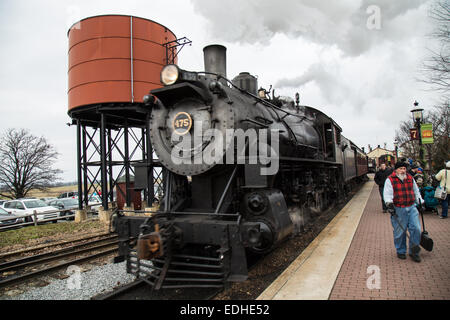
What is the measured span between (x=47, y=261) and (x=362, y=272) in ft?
21.8

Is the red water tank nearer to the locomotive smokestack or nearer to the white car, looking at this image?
the white car

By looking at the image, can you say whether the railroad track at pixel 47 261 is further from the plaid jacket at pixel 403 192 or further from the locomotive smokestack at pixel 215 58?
the plaid jacket at pixel 403 192

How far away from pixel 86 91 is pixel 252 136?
998 centimetres

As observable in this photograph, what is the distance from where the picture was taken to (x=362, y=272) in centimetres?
Answer: 439

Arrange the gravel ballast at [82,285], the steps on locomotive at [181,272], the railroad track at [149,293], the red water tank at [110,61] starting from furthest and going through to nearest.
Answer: the red water tank at [110,61]
the gravel ballast at [82,285]
the railroad track at [149,293]
the steps on locomotive at [181,272]

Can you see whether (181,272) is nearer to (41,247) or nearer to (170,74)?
(170,74)

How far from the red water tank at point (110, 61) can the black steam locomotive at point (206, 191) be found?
307 inches

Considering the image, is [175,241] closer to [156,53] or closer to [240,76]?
[240,76]

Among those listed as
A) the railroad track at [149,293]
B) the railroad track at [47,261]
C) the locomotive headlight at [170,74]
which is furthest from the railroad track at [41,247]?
the locomotive headlight at [170,74]

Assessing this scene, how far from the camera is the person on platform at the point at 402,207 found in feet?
16.4

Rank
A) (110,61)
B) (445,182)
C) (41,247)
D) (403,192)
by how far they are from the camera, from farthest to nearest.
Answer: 1. (110,61)
2. (445,182)
3. (41,247)
4. (403,192)

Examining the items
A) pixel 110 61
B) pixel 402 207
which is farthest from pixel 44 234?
pixel 402 207

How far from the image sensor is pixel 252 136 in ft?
16.8

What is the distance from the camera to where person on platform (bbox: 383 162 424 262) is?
4984 millimetres
